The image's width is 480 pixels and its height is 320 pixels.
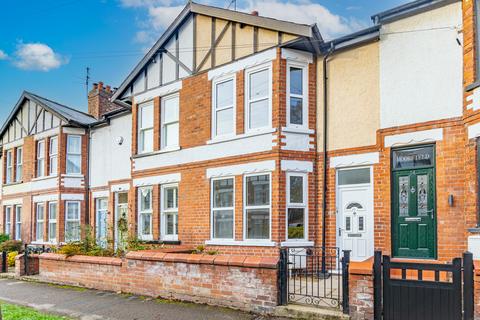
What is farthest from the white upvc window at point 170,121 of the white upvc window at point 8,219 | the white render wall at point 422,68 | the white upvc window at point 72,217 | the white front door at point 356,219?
the white upvc window at point 8,219

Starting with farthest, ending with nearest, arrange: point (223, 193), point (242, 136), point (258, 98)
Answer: point (223, 193)
point (242, 136)
point (258, 98)

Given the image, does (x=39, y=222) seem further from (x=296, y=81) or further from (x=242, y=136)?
(x=296, y=81)

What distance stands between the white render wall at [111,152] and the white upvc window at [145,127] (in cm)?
192

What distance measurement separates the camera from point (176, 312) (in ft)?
30.9

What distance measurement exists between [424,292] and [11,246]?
1899 centimetres

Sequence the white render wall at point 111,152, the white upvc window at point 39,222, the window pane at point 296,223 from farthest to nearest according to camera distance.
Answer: the white upvc window at point 39,222 < the white render wall at point 111,152 < the window pane at point 296,223

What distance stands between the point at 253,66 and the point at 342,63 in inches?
92.2

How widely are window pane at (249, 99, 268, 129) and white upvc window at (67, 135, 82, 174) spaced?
10.9m

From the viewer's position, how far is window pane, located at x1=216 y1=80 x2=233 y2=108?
45.6ft

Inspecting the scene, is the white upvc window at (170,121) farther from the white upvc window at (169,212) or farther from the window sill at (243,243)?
the window sill at (243,243)

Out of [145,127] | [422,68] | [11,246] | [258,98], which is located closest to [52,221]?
[11,246]

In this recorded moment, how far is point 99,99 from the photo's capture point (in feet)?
76.0

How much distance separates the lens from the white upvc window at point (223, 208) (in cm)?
1358

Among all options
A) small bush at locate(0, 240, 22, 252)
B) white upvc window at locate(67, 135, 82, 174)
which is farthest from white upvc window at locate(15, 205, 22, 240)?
white upvc window at locate(67, 135, 82, 174)
